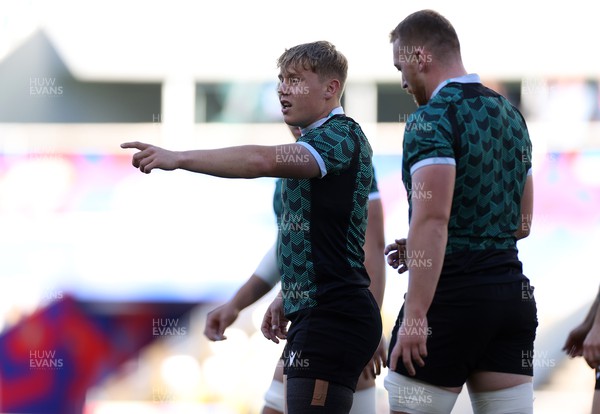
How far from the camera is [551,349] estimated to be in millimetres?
6945

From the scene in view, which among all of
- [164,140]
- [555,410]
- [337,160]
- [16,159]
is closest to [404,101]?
[164,140]

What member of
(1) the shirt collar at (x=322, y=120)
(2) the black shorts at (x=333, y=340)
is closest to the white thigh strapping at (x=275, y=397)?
(2) the black shorts at (x=333, y=340)

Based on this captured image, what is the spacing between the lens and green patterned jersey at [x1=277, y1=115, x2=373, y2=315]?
10.4ft

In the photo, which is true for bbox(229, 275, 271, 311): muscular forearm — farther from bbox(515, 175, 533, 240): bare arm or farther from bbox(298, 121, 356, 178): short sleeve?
bbox(515, 175, 533, 240): bare arm

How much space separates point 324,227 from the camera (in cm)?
318

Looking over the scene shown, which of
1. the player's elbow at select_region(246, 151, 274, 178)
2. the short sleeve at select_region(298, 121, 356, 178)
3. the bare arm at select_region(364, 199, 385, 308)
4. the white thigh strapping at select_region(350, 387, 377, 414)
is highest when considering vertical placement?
the short sleeve at select_region(298, 121, 356, 178)

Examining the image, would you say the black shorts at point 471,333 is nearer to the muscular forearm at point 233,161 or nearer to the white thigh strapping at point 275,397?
the muscular forearm at point 233,161

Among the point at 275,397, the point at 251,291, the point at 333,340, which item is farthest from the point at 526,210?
the point at 275,397

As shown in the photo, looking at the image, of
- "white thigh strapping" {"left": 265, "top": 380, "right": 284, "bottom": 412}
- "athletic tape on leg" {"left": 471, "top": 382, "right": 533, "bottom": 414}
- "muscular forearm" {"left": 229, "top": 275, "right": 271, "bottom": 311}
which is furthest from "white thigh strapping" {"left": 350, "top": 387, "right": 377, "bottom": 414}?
"athletic tape on leg" {"left": 471, "top": 382, "right": 533, "bottom": 414}

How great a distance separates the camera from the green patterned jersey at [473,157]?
2928 millimetres

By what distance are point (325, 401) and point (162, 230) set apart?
14.4 feet

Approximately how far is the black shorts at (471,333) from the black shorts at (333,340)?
206 millimetres

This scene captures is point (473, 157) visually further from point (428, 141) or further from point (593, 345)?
point (593, 345)

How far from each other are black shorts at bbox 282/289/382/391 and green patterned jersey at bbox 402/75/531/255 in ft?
1.21
